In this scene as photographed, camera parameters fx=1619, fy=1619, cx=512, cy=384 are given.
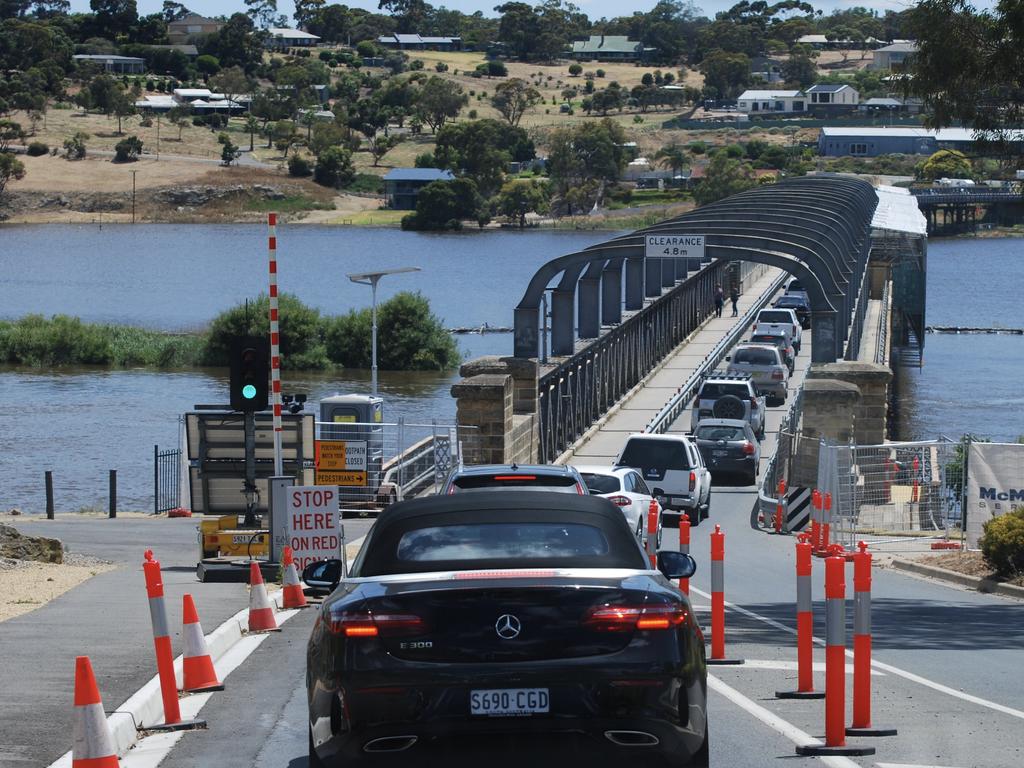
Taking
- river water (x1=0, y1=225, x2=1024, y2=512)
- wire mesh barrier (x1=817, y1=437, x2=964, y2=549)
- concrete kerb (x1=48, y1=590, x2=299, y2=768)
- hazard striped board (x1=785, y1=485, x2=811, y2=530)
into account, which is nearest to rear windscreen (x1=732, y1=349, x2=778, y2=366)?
river water (x1=0, y1=225, x2=1024, y2=512)

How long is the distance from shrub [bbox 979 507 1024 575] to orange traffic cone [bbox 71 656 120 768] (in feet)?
40.6

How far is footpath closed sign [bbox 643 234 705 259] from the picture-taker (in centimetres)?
3438

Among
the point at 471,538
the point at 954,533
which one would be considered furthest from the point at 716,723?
the point at 954,533

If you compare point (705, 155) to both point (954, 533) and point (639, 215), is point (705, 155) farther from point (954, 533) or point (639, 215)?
point (954, 533)

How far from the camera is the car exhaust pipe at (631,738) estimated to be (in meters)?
6.64

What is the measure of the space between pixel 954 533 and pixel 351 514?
1045 centimetres

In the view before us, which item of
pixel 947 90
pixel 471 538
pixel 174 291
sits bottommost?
pixel 174 291

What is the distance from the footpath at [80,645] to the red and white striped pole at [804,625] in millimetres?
3976

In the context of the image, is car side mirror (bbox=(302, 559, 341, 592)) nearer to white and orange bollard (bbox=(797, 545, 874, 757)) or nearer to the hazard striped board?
white and orange bollard (bbox=(797, 545, 874, 757))

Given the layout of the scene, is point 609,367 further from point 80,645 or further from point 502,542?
point 502,542

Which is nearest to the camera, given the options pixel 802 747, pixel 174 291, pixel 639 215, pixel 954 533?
pixel 802 747

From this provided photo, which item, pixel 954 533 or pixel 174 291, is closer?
pixel 954 533

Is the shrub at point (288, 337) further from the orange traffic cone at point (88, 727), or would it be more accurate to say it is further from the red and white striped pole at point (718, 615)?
the orange traffic cone at point (88, 727)

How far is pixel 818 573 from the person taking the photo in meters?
18.8
